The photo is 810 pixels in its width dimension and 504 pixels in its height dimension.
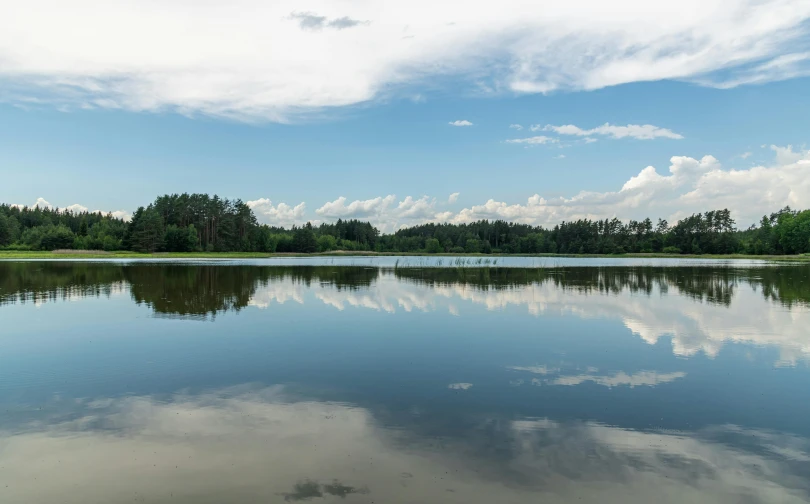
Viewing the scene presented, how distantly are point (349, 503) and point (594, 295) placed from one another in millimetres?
25626

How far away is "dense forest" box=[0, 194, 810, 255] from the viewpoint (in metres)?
117

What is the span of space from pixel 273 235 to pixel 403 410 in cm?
14441

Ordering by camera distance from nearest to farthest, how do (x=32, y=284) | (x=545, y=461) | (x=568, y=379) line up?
(x=545, y=461), (x=568, y=379), (x=32, y=284)

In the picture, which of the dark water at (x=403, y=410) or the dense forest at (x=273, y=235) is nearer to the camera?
the dark water at (x=403, y=410)

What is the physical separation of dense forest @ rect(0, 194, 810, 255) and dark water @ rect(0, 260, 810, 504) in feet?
361

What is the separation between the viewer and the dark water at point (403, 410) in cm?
649

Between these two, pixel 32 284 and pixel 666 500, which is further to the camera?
pixel 32 284

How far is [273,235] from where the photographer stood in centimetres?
14750

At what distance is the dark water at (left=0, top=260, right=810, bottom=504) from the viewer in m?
6.49

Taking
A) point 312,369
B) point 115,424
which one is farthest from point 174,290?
point 115,424

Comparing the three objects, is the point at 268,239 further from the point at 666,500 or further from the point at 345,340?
the point at 666,500

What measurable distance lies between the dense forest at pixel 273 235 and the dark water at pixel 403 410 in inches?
4329

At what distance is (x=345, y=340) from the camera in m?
15.5

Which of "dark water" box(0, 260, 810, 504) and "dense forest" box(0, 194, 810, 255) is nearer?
"dark water" box(0, 260, 810, 504)
